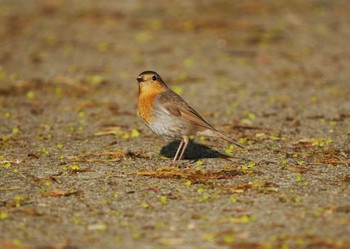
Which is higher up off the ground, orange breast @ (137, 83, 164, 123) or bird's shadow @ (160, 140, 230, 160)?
orange breast @ (137, 83, 164, 123)

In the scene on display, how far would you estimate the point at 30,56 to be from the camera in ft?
52.4

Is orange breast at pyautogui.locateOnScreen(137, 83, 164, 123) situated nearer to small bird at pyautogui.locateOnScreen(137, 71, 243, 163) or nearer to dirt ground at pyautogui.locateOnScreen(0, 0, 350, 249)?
small bird at pyautogui.locateOnScreen(137, 71, 243, 163)

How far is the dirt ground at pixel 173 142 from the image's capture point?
653cm

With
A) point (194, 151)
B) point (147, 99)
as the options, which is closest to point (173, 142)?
point (194, 151)

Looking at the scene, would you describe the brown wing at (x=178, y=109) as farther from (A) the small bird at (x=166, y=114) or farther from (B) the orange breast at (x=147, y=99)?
(B) the orange breast at (x=147, y=99)

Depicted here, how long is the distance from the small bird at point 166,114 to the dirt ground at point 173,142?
44 centimetres

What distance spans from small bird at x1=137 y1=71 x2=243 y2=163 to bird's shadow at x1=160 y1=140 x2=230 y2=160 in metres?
0.40

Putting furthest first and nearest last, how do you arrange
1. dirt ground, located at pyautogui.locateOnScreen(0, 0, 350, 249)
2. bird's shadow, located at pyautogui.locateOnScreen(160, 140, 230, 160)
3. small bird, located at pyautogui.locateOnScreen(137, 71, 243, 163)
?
bird's shadow, located at pyautogui.locateOnScreen(160, 140, 230, 160) < small bird, located at pyautogui.locateOnScreen(137, 71, 243, 163) < dirt ground, located at pyautogui.locateOnScreen(0, 0, 350, 249)

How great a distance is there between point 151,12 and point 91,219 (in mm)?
12845

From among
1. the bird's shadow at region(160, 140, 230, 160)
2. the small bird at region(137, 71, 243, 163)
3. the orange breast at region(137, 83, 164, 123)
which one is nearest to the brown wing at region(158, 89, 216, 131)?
the small bird at region(137, 71, 243, 163)

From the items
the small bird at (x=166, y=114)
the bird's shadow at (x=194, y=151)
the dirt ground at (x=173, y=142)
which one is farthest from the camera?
the bird's shadow at (x=194, y=151)

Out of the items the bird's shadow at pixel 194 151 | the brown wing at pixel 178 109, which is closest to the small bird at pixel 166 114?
the brown wing at pixel 178 109

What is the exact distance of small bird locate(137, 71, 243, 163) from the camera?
9047 mm

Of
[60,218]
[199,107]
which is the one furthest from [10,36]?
[60,218]
